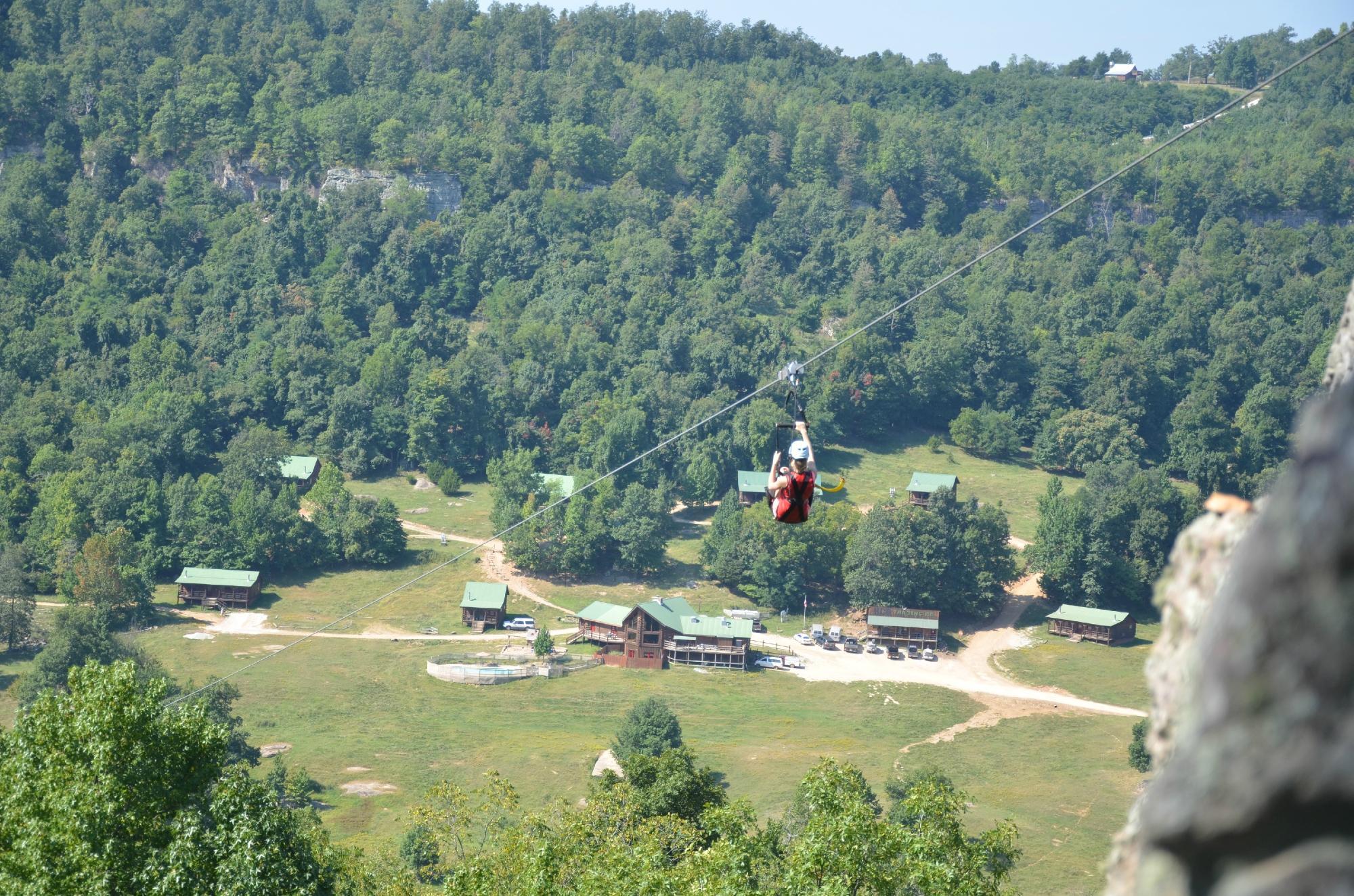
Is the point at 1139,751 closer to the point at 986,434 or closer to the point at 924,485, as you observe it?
the point at 924,485

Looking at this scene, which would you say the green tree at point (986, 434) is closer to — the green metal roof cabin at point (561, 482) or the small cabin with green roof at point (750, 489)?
the small cabin with green roof at point (750, 489)

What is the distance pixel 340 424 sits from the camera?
8231 cm

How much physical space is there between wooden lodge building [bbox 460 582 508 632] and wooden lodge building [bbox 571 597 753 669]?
528 cm

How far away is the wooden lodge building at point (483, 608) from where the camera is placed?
199ft

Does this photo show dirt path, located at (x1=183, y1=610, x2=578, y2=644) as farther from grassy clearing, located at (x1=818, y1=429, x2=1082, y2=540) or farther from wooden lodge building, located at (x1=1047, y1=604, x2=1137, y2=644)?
grassy clearing, located at (x1=818, y1=429, x2=1082, y2=540)

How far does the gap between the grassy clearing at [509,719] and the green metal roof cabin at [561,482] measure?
1871cm

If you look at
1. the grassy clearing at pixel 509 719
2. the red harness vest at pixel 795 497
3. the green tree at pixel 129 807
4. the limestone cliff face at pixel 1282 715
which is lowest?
the grassy clearing at pixel 509 719

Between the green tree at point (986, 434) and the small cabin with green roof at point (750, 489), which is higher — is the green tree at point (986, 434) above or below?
above

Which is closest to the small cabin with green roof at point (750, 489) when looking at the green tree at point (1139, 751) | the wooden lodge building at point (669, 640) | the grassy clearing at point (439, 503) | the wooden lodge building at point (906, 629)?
the wooden lodge building at point (906, 629)

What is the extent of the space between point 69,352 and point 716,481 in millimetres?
43993

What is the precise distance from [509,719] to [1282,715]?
48.5 metres

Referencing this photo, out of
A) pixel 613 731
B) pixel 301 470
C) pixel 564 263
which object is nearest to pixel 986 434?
pixel 564 263

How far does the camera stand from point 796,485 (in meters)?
13.9

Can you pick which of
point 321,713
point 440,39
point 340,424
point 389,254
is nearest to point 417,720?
point 321,713
